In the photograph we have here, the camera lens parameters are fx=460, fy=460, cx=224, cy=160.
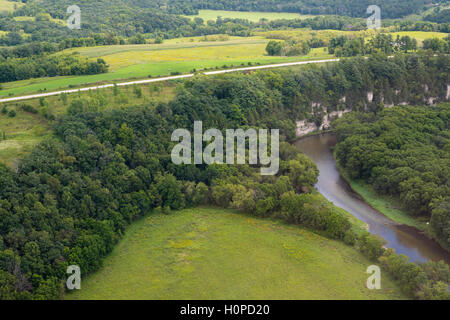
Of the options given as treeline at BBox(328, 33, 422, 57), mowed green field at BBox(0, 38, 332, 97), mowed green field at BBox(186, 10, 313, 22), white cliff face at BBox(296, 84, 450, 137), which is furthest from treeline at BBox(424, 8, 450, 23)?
white cliff face at BBox(296, 84, 450, 137)

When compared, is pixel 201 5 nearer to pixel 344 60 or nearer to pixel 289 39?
pixel 289 39

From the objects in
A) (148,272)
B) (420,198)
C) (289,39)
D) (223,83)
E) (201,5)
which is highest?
(201,5)

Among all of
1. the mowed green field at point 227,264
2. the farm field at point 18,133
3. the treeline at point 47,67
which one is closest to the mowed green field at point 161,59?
the treeline at point 47,67

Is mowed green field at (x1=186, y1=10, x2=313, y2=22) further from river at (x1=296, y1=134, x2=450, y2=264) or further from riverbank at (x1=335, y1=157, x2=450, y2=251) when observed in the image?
A: riverbank at (x1=335, y1=157, x2=450, y2=251)

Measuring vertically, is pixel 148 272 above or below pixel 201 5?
below

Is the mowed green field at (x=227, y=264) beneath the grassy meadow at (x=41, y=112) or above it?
beneath

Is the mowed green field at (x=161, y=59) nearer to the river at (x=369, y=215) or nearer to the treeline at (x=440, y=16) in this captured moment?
the river at (x=369, y=215)

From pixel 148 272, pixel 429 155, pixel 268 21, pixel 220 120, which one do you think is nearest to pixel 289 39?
pixel 268 21
